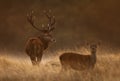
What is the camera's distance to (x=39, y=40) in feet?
25.7

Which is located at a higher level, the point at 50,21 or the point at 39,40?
the point at 50,21

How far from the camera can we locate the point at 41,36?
7.92 meters

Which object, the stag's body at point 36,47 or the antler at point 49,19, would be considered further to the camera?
the antler at point 49,19

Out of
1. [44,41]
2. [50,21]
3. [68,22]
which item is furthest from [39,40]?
[68,22]

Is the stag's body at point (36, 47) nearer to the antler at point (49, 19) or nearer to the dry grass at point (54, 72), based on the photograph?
the antler at point (49, 19)

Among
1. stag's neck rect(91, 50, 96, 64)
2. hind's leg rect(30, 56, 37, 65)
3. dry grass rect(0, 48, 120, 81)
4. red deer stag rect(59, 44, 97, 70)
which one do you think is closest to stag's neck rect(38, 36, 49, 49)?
hind's leg rect(30, 56, 37, 65)

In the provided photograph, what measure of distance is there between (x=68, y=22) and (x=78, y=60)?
1.00m

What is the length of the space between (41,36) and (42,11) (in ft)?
1.32

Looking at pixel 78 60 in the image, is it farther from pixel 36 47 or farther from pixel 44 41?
pixel 44 41

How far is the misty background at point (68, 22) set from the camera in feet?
24.7

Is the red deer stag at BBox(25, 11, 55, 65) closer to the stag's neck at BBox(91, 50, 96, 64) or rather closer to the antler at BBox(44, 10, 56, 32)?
the antler at BBox(44, 10, 56, 32)

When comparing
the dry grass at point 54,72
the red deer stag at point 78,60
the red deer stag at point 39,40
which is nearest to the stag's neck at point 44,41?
the red deer stag at point 39,40

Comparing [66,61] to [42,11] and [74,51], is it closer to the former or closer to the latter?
[74,51]

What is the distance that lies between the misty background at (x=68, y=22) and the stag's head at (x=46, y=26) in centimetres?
6
